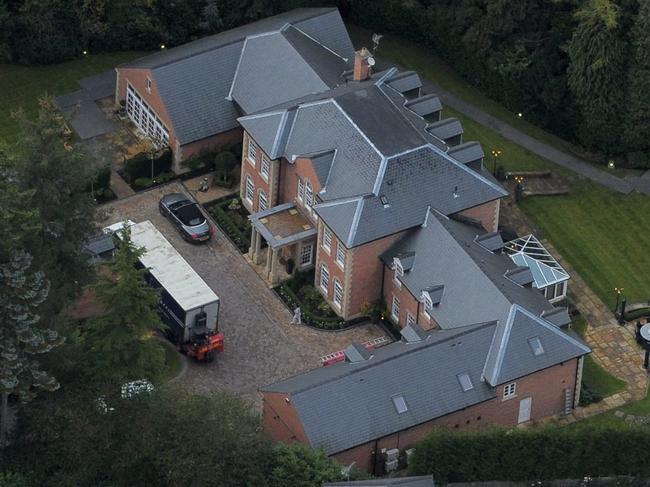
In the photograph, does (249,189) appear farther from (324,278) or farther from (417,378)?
(417,378)

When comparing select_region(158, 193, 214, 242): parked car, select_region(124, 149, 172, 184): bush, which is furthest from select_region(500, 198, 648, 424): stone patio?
select_region(124, 149, 172, 184): bush

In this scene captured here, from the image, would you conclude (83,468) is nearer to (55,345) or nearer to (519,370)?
(55,345)

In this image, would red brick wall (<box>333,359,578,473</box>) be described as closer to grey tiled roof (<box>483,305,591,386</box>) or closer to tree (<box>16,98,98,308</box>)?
grey tiled roof (<box>483,305,591,386</box>)

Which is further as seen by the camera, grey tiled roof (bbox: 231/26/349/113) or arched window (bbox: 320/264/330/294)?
grey tiled roof (bbox: 231/26/349/113)

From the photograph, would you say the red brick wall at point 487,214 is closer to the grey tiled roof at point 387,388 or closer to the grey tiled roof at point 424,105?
the grey tiled roof at point 424,105

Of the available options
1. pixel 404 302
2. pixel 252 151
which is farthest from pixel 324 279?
pixel 252 151

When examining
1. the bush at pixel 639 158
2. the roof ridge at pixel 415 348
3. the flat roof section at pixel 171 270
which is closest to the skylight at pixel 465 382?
the roof ridge at pixel 415 348
